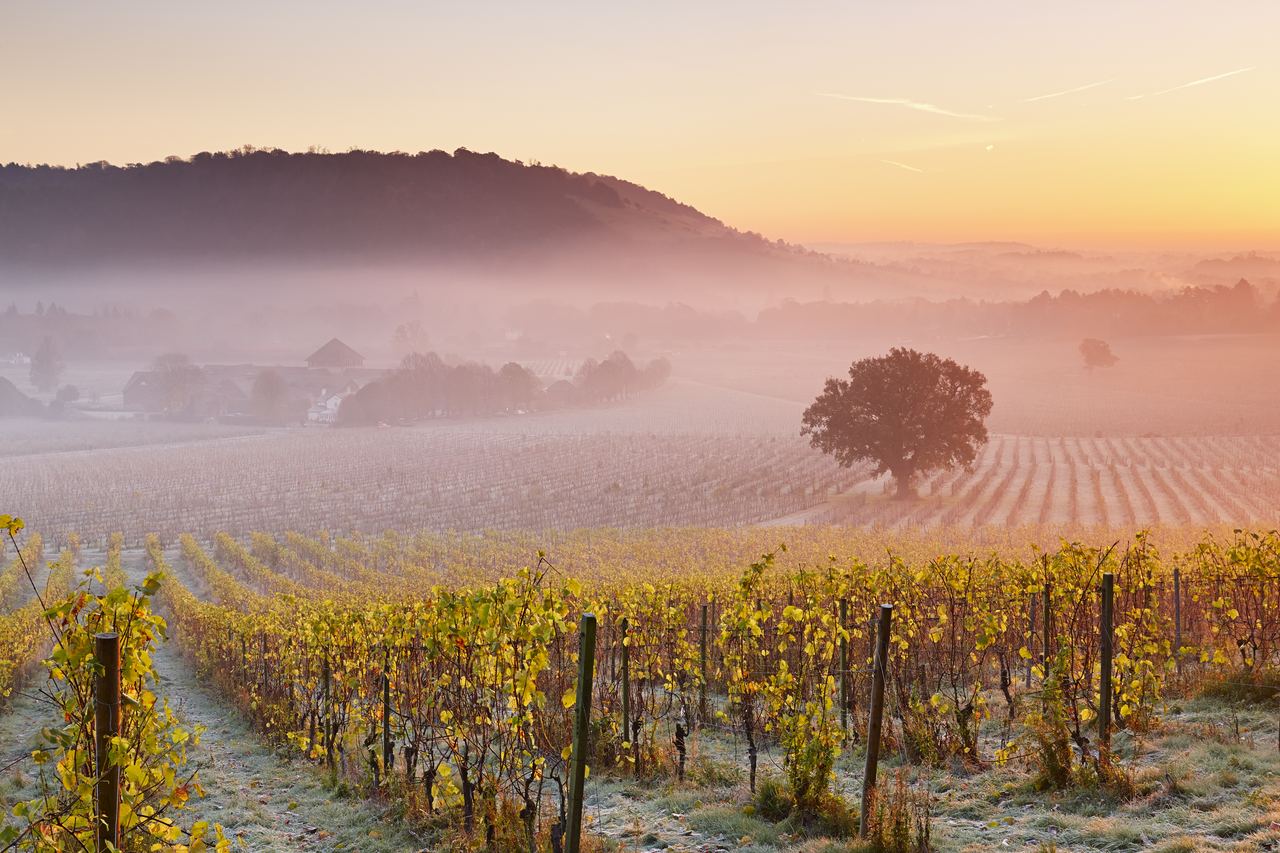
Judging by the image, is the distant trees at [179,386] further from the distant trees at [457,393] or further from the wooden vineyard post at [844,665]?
the wooden vineyard post at [844,665]

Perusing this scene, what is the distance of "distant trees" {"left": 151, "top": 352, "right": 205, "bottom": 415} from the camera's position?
4313 inches

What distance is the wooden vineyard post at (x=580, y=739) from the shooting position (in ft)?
18.2

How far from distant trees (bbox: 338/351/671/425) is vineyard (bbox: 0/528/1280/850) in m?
93.5

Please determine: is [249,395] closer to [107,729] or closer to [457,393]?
[457,393]

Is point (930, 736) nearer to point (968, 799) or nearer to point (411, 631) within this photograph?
point (968, 799)

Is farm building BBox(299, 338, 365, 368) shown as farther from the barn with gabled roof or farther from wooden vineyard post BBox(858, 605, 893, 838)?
wooden vineyard post BBox(858, 605, 893, 838)

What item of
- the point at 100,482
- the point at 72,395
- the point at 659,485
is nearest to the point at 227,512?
the point at 100,482

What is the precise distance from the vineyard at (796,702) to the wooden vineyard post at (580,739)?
31 centimetres

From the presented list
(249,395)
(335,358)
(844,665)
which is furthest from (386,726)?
(335,358)

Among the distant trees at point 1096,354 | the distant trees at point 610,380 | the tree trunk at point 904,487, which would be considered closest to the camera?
the tree trunk at point 904,487

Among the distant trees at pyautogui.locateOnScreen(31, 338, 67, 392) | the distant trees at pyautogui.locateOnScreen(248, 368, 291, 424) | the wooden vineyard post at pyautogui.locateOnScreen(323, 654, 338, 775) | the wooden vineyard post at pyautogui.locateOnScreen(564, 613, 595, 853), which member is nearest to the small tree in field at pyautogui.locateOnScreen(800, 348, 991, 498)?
the wooden vineyard post at pyautogui.locateOnScreen(323, 654, 338, 775)

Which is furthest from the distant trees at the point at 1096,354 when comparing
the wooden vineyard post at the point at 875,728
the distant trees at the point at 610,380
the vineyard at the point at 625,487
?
the wooden vineyard post at the point at 875,728

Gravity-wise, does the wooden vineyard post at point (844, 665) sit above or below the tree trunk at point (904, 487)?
above

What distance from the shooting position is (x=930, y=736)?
8.25 m
